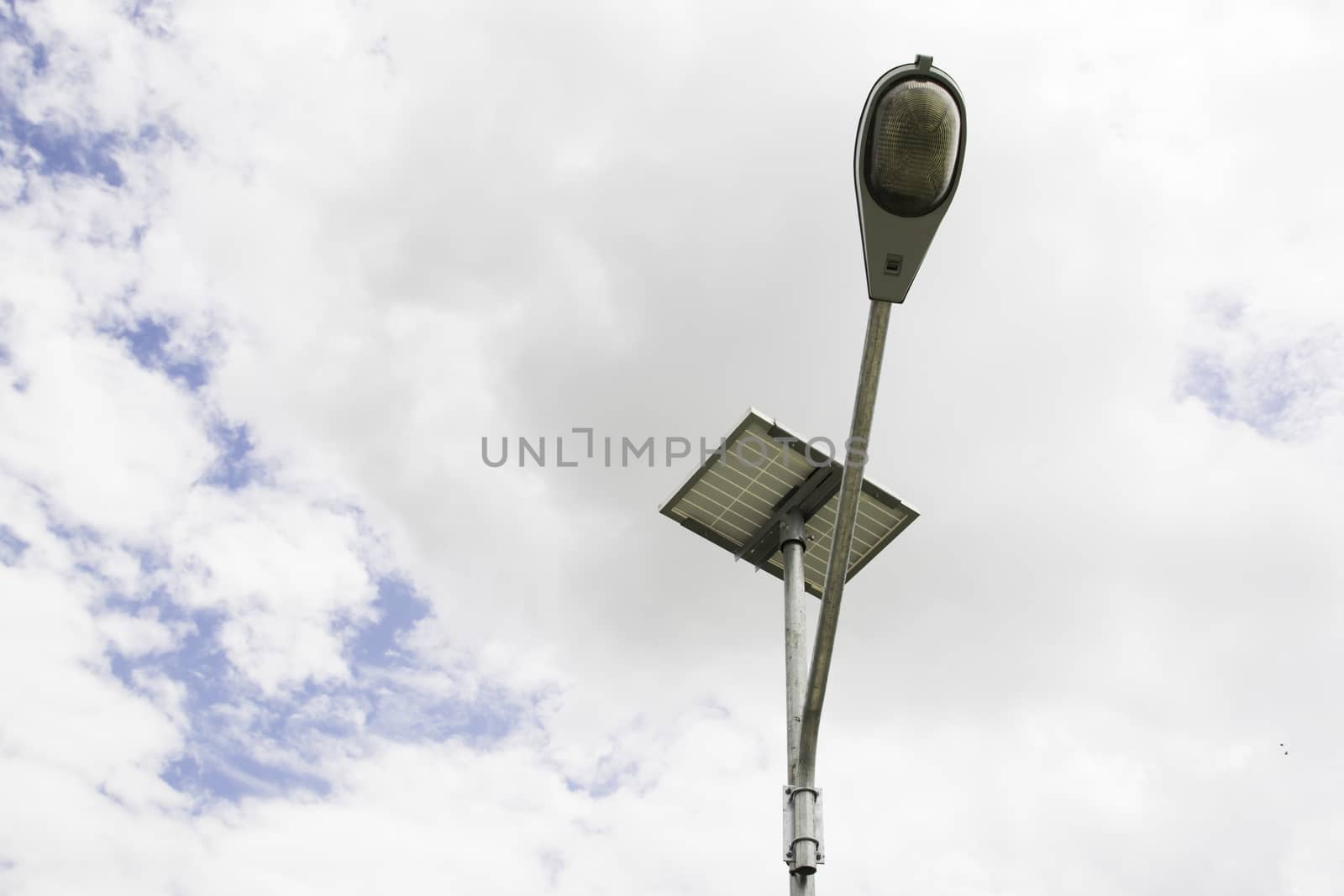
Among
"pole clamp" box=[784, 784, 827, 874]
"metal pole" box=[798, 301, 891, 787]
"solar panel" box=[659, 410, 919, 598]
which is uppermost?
"solar panel" box=[659, 410, 919, 598]

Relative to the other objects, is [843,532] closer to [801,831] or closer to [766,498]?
[801,831]

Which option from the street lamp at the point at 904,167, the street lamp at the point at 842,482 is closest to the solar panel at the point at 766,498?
the street lamp at the point at 842,482

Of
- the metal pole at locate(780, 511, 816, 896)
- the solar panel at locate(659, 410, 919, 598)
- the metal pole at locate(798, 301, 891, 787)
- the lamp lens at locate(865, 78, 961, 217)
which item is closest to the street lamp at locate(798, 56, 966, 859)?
the lamp lens at locate(865, 78, 961, 217)

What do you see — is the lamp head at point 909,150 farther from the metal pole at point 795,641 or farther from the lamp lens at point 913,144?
the metal pole at point 795,641

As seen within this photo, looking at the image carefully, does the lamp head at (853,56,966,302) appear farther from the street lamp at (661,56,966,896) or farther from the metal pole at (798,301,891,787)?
the metal pole at (798,301,891,787)

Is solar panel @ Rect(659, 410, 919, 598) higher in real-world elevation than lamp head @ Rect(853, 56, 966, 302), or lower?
higher

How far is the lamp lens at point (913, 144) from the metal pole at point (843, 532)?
788 millimetres

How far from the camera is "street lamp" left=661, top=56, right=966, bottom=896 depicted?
18.1 feet

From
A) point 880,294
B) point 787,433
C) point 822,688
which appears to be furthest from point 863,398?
point 787,433

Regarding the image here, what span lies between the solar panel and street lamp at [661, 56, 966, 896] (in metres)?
0.01

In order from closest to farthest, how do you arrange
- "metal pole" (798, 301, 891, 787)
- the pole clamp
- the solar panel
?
"metal pole" (798, 301, 891, 787) < the pole clamp < the solar panel

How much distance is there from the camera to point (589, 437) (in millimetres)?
13438

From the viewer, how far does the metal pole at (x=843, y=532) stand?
6480mm

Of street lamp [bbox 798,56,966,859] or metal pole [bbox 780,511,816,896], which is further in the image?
metal pole [bbox 780,511,816,896]
